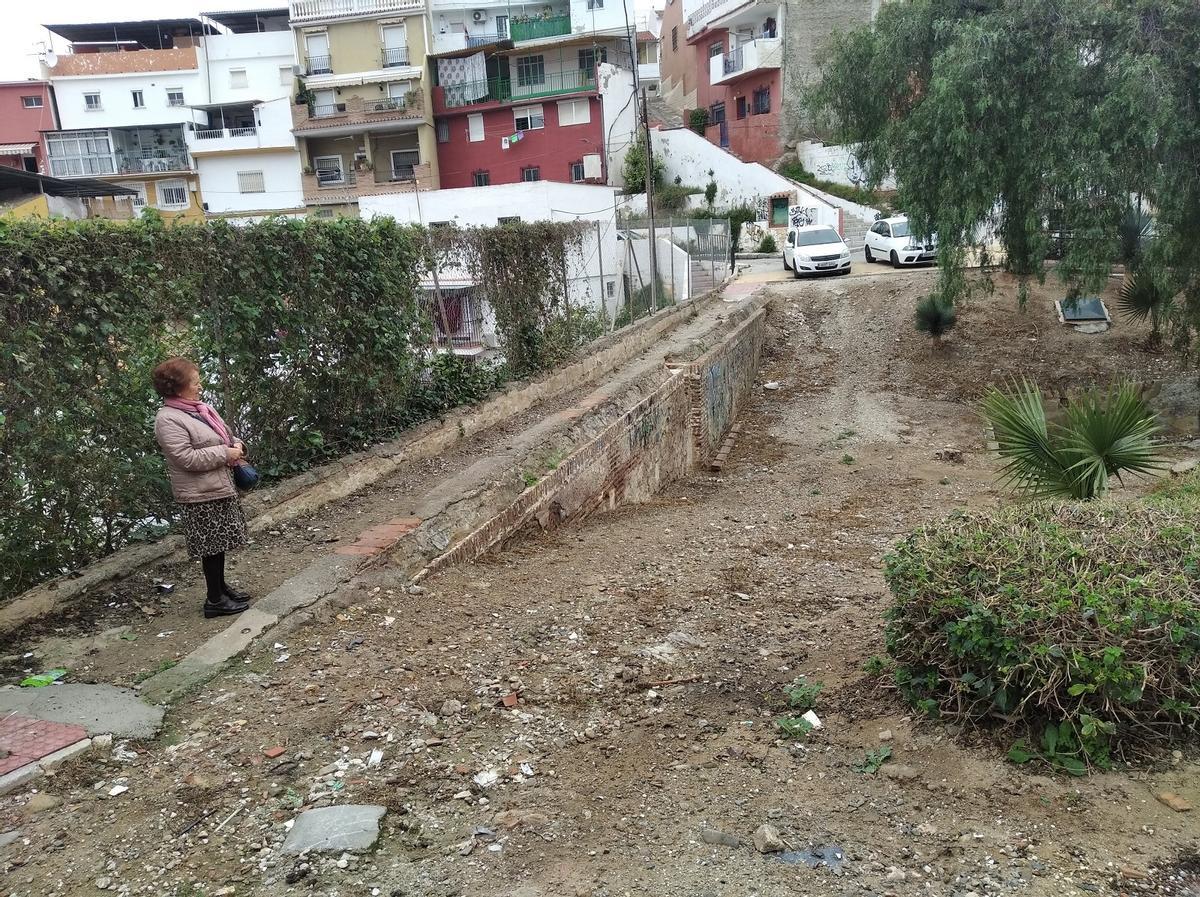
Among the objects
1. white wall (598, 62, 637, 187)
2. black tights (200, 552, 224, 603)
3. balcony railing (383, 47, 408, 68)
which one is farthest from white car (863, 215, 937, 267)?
balcony railing (383, 47, 408, 68)

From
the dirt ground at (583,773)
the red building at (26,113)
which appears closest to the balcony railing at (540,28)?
the red building at (26,113)

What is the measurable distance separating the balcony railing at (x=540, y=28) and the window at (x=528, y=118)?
339 centimetres

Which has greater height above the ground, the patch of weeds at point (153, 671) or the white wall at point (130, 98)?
the white wall at point (130, 98)

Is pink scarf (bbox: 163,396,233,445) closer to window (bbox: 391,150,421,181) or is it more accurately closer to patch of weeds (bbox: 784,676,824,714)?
patch of weeds (bbox: 784,676,824,714)

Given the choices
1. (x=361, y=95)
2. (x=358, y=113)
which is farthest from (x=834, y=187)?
(x=361, y=95)

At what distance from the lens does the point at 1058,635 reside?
314 cm

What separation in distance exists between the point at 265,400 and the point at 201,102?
4365cm

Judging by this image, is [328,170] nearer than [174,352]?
No

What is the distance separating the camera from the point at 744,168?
123 ft

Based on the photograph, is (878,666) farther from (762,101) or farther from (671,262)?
(762,101)

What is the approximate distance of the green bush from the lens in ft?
10.2

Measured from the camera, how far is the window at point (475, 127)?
3878cm

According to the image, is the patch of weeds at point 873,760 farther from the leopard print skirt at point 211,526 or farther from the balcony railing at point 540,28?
the balcony railing at point 540,28

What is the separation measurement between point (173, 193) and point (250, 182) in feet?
14.3
